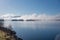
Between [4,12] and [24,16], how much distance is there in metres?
0.23

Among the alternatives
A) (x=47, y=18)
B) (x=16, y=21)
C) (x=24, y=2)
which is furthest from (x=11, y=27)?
(x=47, y=18)

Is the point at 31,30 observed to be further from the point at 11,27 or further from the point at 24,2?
the point at 24,2

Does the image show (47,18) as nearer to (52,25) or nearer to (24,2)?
(52,25)

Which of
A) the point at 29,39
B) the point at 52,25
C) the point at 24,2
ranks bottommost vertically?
the point at 29,39

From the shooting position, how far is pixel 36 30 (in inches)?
47.2

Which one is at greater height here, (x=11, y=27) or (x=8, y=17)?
(x=8, y=17)

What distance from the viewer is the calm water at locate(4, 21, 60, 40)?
1.19 metres

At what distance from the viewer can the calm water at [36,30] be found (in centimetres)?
119


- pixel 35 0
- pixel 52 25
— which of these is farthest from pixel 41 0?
pixel 52 25

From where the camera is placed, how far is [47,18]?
122 cm

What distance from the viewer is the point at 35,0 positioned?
122 centimetres

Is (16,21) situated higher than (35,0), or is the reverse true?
(35,0)

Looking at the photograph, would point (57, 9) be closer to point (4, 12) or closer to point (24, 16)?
point (24, 16)

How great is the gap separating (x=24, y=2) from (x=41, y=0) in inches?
7.7
